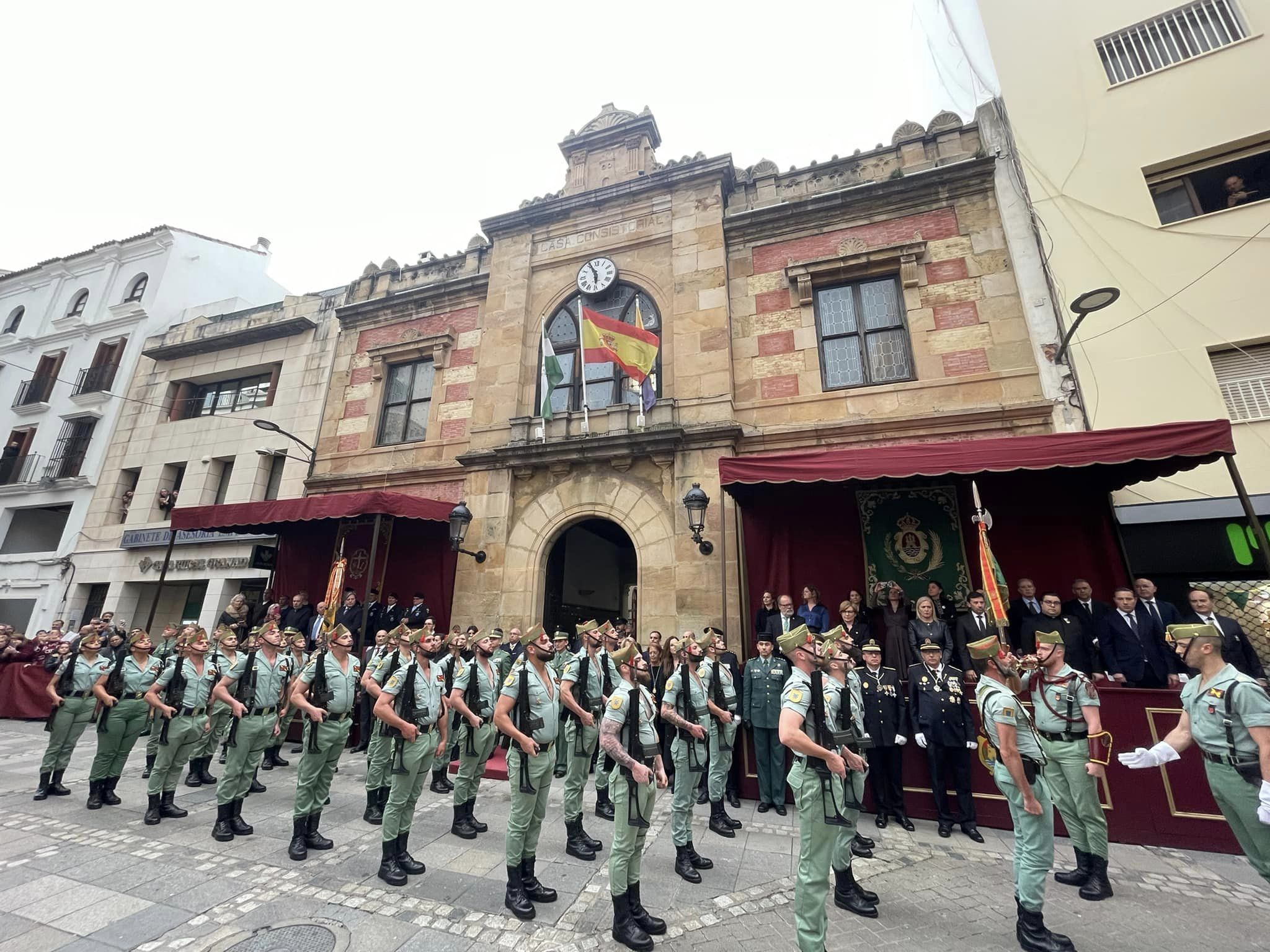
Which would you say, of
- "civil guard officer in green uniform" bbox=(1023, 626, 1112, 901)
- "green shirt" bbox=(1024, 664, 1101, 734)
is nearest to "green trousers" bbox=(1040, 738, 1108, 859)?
"civil guard officer in green uniform" bbox=(1023, 626, 1112, 901)

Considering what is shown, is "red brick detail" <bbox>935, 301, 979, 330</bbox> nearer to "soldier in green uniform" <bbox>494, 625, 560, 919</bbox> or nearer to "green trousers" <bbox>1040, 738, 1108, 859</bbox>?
"green trousers" <bbox>1040, 738, 1108, 859</bbox>

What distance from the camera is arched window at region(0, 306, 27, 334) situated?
22.7 metres

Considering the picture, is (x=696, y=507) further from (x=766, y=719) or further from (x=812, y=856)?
(x=812, y=856)

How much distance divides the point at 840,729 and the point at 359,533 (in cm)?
1269

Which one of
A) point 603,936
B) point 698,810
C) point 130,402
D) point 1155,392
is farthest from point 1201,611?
point 130,402

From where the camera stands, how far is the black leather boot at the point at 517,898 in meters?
4.21

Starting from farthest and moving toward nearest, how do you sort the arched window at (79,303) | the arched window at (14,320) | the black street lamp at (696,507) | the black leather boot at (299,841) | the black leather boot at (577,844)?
the arched window at (14,320), the arched window at (79,303), the black street lamp at (696,507), the black leather boot at (577,844), the black leather boot at (299,841)

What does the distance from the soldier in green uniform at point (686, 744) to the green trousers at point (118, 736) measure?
692 cm

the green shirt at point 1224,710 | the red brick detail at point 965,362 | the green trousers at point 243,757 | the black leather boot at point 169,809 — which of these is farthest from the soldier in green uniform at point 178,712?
the red brick detail at point 965,362

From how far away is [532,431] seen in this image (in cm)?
1257

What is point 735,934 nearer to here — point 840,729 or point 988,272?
point 840,729

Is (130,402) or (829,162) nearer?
(829,162)

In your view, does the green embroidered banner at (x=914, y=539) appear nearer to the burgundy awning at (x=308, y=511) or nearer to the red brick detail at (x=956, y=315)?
the red brick detail at (x=956, y=315)

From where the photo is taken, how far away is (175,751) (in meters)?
6.53
